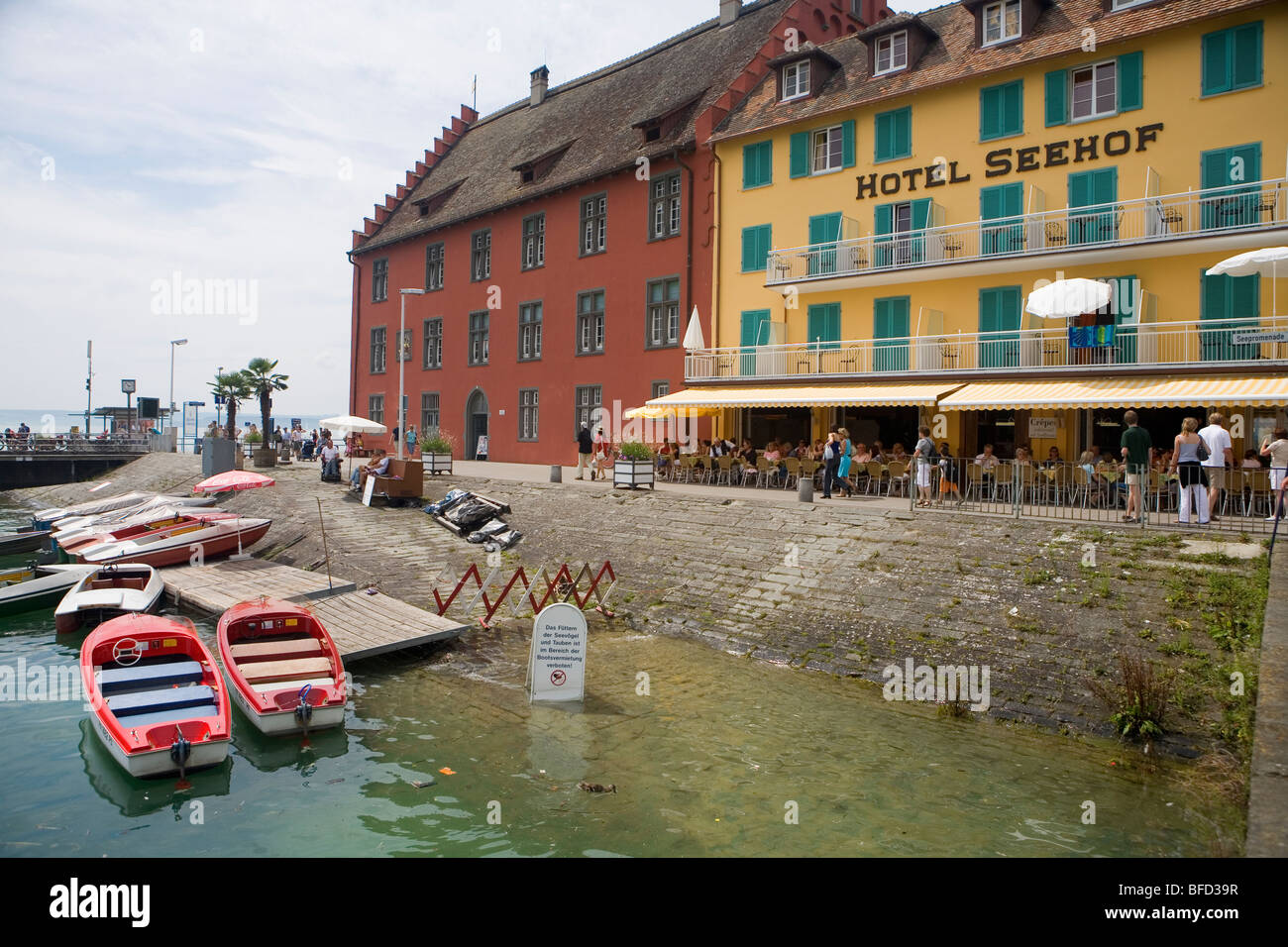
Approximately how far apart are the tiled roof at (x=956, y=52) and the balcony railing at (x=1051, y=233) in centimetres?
412

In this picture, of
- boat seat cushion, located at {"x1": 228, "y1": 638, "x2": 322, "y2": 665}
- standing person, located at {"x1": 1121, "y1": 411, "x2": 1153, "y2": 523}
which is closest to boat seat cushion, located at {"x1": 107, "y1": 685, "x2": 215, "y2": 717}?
boat seat cushion, located at {"x1": 228, "y1": 638, "x2": 322, "y2": 665}

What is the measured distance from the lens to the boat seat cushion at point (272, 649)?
475 inches

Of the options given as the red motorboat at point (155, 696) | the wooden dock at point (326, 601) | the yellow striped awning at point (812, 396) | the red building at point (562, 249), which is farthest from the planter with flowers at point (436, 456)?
the red motorboat at point (155, 696)

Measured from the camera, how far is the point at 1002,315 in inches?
920

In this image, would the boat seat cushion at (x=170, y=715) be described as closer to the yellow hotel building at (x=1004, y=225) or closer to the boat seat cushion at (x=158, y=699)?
the boat seat cushion at (x=158, y=699)

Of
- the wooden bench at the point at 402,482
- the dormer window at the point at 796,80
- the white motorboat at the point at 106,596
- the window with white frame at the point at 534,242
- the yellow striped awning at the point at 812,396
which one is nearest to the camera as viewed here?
the white motorboat at the point at 106,596

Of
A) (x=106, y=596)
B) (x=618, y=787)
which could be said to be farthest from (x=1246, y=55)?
(x=106, y=596)

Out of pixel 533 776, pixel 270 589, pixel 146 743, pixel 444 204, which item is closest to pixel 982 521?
pixel 533 776

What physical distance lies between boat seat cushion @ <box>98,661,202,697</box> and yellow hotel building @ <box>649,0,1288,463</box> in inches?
677

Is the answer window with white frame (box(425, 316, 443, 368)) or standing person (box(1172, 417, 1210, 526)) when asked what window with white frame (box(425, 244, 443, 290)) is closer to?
window with white frame (box(425, 316, 443, 368))

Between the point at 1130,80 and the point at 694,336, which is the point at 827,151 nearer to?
the point at 694,336
